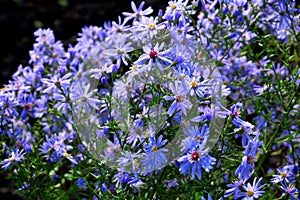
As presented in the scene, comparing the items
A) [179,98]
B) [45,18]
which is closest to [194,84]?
[179,98]

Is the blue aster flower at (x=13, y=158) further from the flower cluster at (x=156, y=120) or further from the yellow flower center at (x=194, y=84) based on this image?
the yellow flower center at (x=194, y=84)

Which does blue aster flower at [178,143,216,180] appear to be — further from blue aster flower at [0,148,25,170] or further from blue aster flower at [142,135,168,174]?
blue aster flower at [0,148,25,170]

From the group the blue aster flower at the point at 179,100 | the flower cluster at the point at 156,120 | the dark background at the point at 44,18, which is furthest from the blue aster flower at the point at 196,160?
the dark background at the point at 44,18

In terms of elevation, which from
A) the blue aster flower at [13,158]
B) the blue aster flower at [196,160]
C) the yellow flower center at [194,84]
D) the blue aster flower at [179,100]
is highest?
the blue aster flower at [13,158]

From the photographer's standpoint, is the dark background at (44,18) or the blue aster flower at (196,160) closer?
the blue aster flower at (196,160)

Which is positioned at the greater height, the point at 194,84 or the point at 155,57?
the point at 155,57

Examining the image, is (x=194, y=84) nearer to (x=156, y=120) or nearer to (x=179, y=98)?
(x=179, y=98)

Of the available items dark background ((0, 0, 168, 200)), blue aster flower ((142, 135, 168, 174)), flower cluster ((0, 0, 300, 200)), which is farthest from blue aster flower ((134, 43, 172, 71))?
Answer: dark background ((0, 0, 168, 200))
